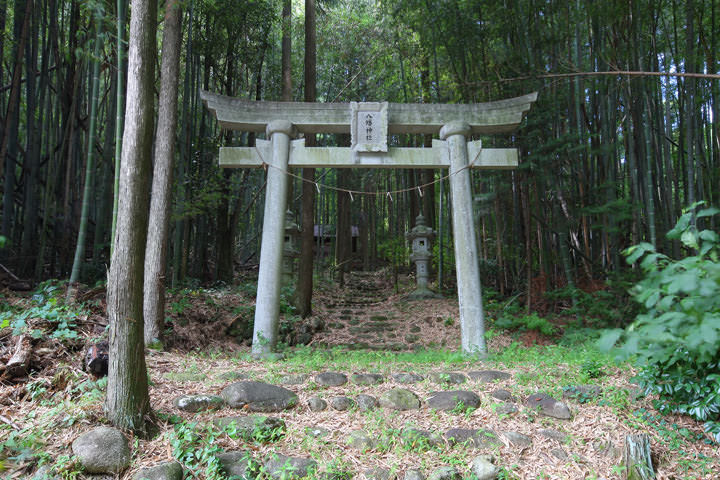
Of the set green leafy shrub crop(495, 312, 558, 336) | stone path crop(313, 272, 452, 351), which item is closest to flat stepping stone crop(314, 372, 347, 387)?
stone path crop(313, 272, 452, 351)

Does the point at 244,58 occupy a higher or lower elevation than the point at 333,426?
higher

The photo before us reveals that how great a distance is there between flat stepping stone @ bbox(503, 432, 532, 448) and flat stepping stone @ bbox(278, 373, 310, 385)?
1.60 meters

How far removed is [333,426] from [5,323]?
2.72 metres

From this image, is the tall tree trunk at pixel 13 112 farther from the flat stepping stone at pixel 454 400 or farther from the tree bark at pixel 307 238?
the flat stepping stone at pixel 454 400

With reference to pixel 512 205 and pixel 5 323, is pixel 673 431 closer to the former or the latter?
pixel 5 323

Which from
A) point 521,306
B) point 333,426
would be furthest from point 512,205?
point 333,426

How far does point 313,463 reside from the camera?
2361 mm

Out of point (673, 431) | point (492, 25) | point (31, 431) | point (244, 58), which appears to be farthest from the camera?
point (244, 58)

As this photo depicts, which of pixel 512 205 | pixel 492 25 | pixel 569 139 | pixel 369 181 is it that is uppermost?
pixel 492 25

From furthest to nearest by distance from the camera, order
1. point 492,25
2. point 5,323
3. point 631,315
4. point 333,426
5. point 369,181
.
A: point 369,181
point 492,25
point 631,315
point 5,323
point 333,426

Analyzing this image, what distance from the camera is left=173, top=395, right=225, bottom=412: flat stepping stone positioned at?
271 cm

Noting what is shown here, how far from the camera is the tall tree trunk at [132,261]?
2.34 m

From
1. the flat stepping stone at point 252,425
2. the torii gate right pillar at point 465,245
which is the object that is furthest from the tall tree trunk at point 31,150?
the torii gate right pillar at point 465,245

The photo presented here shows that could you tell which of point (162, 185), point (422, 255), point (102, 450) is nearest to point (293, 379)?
point (102, 450)
